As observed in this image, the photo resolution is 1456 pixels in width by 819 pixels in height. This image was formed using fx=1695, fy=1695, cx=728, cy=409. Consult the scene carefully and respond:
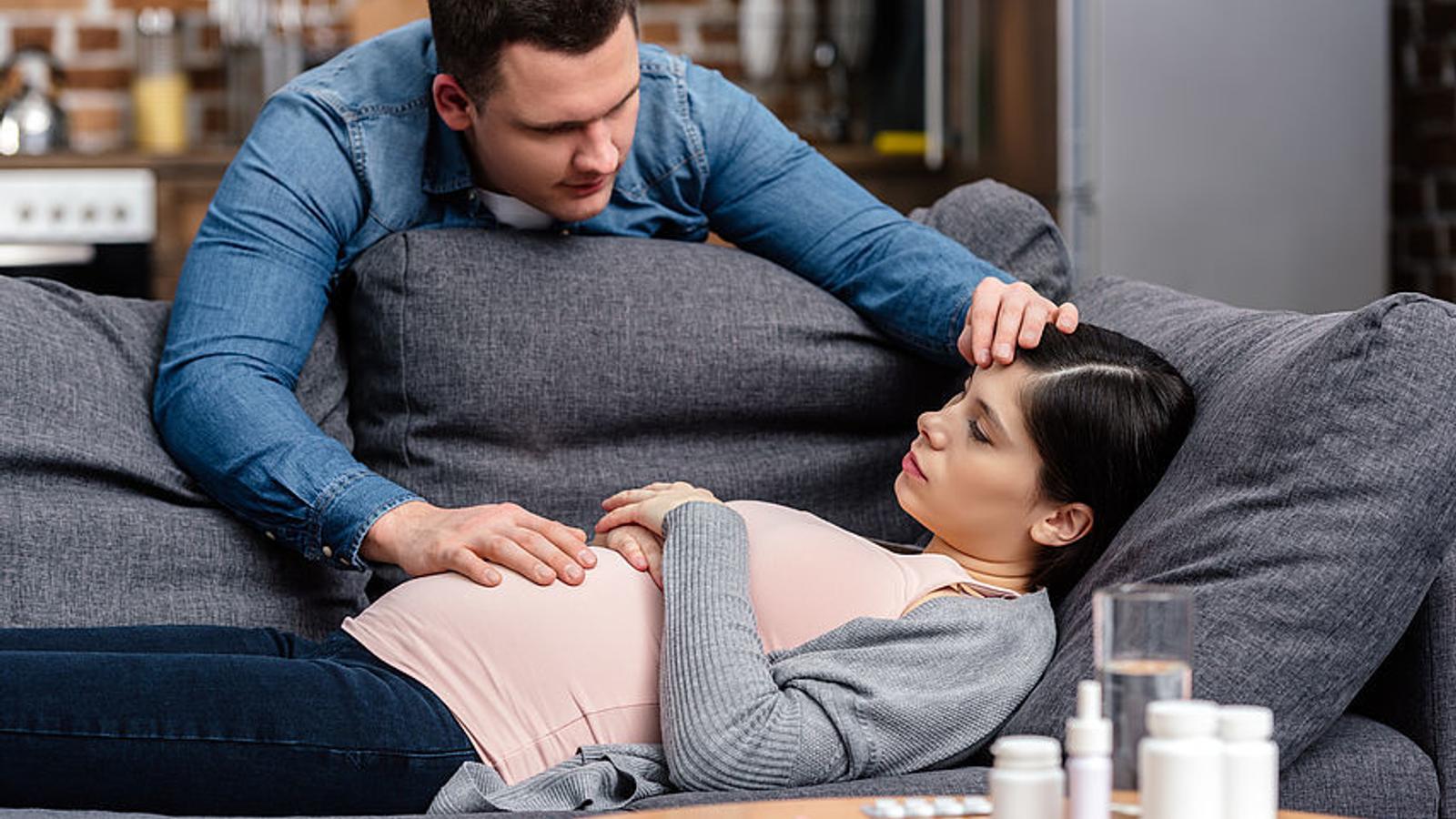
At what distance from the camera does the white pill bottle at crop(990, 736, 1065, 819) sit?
0.83 m

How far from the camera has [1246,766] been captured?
2.67ft

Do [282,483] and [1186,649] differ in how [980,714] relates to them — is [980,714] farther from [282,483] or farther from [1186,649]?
[282,483]

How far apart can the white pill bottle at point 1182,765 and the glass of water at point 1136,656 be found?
24mm

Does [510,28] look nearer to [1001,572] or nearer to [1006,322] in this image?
[1006,322]

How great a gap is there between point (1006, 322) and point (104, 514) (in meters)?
0.90

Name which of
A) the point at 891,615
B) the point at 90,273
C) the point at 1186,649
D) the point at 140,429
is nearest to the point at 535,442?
the point at 140,429

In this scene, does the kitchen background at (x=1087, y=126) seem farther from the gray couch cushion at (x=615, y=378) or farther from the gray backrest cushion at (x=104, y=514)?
the gray backrest cushion at (x=104, y=514)

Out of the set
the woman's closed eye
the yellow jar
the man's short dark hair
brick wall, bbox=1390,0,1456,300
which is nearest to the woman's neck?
the woman's closed eye

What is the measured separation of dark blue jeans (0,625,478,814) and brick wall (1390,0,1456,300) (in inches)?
110

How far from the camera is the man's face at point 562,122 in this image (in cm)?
174

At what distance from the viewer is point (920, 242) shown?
6.16 ft

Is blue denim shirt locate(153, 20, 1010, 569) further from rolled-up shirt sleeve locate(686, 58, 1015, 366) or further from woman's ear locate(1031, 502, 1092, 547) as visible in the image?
woman's ear locate(1031, 502, 1092, 547)

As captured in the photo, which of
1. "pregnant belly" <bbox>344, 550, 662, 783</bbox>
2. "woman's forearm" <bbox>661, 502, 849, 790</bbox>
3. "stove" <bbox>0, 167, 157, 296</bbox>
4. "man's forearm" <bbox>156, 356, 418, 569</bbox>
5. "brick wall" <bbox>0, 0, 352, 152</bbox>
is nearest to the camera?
"woman's forearm" <bbox>661, 502, 849, 790</bbox>

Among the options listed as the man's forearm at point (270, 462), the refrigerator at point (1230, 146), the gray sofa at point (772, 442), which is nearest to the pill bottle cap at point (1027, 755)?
the gray sofa at point (772, 442)
